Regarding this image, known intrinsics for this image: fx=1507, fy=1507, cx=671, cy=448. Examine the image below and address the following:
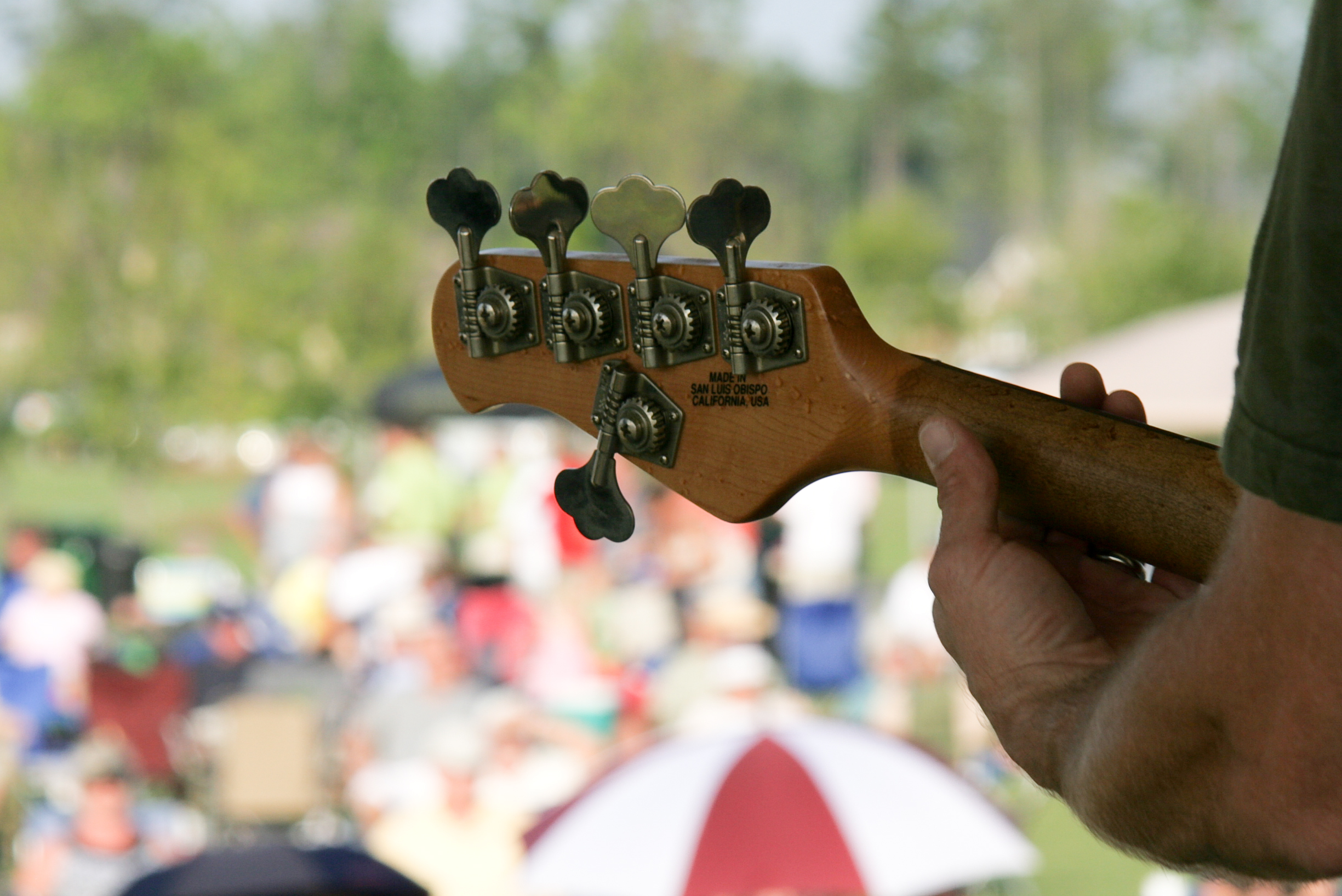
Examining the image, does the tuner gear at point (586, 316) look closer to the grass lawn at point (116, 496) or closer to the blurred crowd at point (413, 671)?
the blurred crowd at point (413, 671)

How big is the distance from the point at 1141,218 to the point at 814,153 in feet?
104

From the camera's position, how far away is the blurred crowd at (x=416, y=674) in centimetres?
663

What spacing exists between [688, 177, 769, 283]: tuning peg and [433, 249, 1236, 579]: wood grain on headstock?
5cm

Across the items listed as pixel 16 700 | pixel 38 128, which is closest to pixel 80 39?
pixel 38 128

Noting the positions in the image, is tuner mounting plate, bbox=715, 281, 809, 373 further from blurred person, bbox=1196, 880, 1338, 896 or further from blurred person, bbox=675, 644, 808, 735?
blurred person, bbox=675, 644, 808, 735

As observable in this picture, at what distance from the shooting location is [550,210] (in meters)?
1.42

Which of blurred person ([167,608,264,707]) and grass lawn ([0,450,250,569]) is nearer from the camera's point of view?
blurred person ([167,608,264,707])

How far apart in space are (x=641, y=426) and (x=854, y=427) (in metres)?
0.23

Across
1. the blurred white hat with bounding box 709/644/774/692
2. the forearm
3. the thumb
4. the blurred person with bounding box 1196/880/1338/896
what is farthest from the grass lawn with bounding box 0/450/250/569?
the forearm

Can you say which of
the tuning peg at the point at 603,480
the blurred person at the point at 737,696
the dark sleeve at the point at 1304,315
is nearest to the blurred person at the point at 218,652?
the blurred person at the point at 737,696

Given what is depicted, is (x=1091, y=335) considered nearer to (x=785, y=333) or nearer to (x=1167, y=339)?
(x=1167, y=339)

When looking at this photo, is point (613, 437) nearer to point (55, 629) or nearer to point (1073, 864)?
point (1073, 864)

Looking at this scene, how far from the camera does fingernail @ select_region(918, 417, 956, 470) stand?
4.05ft

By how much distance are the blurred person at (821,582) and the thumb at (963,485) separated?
783cm
